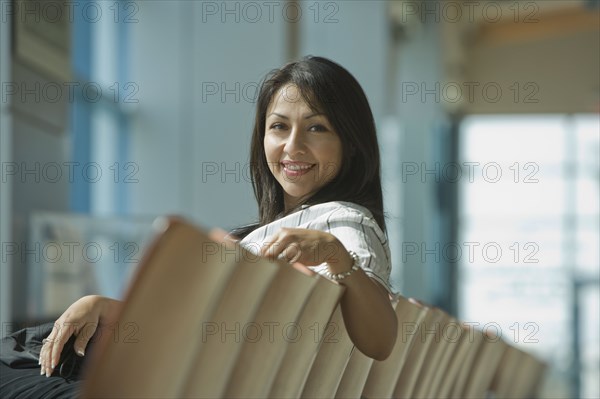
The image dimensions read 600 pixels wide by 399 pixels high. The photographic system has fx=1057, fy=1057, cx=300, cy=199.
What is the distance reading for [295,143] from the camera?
2.18m

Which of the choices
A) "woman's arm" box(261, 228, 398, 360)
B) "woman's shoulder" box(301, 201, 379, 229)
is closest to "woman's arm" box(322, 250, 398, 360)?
"woman's arm" box(261, 228, 398, 360)

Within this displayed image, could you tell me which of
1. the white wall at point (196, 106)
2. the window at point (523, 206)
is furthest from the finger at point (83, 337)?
the window at point (523, 206)

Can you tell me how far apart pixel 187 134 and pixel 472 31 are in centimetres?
774

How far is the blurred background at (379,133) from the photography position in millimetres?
4852

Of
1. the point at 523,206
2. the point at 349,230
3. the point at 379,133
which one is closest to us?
the point at 349,230

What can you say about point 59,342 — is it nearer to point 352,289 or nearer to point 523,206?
point 352,289

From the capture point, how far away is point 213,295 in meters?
1.12

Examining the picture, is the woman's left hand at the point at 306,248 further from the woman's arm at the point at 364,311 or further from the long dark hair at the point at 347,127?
the long dark hair at the point at 347,127

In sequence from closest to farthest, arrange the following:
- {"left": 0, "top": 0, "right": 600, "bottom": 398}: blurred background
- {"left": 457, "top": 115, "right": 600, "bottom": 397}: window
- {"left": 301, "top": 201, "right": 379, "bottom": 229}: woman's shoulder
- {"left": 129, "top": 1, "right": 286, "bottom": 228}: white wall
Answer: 1. {"left": 301, "top": 201, "right": 379, "bottom": 229}: woman's shoulder
2. {"left": 0, "top": 0, "right": 600, "bottom": 398}: blurred background
3. {"left": 129, "top": 1, "right": 286, "bottom": 228}: white wall
4. {"left": 457, "top": 115, "right": 600, "bottom": 397}: window

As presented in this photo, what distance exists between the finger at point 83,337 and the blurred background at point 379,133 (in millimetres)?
762

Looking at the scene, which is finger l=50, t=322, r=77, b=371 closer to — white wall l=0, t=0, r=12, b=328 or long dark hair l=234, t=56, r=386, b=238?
long dark hair l=234, t=56, r=386, b=238

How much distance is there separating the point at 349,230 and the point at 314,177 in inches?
13.7

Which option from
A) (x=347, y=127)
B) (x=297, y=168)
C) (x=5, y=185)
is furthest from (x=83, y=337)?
(x=5, y=185)

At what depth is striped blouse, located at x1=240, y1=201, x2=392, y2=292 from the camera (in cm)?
177
